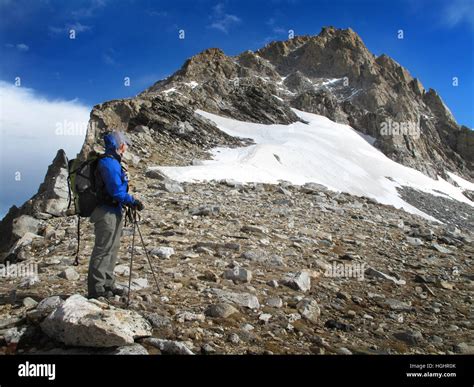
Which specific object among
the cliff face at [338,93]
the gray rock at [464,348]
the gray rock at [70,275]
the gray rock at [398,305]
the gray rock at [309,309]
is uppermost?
the cliff face at [338,93]

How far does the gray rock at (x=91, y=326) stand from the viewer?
4.76m

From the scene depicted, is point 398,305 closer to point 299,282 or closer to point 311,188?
point 299,282

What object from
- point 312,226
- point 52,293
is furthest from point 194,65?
point 52,293

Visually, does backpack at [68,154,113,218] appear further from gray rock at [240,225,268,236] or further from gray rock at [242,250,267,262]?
gray rock at [240,225,268,236]

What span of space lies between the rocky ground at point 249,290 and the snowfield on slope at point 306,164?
8.00 m

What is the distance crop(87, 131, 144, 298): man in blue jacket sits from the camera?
6395mm

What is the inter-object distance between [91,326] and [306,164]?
30296mm

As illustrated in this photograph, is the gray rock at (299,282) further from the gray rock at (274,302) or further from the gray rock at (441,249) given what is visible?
the gray rock at (441,249)

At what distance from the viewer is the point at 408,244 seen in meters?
14.4

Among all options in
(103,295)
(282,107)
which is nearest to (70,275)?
(103,295)

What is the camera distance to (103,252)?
21.3 ft

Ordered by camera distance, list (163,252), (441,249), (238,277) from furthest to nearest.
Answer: (441,249) < (163,252) < (238,277)

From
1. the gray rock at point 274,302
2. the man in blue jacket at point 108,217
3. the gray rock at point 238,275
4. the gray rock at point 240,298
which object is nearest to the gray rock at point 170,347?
the man in blue jacket at point 108,217

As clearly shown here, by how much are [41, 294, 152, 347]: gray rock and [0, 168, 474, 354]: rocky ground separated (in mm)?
15
